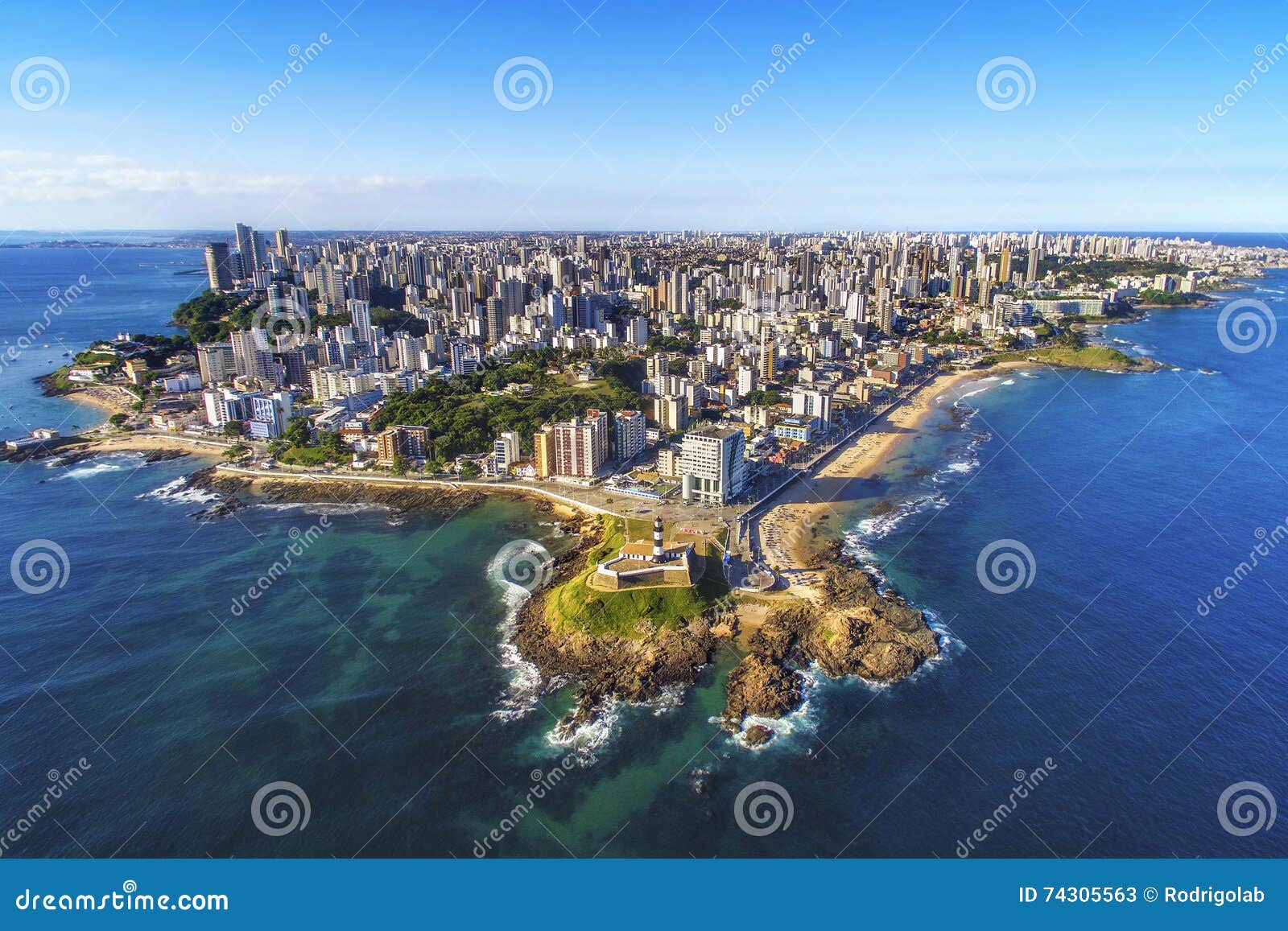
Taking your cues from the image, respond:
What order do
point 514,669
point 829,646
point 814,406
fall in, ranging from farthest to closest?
point 814,406 → point 829,646 → point 514,669

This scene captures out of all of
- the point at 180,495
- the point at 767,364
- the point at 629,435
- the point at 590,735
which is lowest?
the point at 590,735

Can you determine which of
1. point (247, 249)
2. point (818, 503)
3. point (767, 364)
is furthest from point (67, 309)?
point (818, 503)

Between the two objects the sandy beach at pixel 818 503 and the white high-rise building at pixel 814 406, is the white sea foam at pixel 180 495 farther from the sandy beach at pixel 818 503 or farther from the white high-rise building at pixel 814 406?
the white high-rise building at pixel 814 406

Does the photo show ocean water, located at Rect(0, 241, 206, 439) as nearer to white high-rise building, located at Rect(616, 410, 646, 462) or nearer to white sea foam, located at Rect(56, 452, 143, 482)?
white sea foam, located at Rect(56, 452, 143, 482)

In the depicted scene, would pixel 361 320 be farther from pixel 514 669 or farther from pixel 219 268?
pixel 514 669

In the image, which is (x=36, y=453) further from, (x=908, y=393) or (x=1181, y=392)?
(x=1181, y=392)

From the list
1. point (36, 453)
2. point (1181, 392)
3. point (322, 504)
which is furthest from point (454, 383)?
point (1181, 392)
